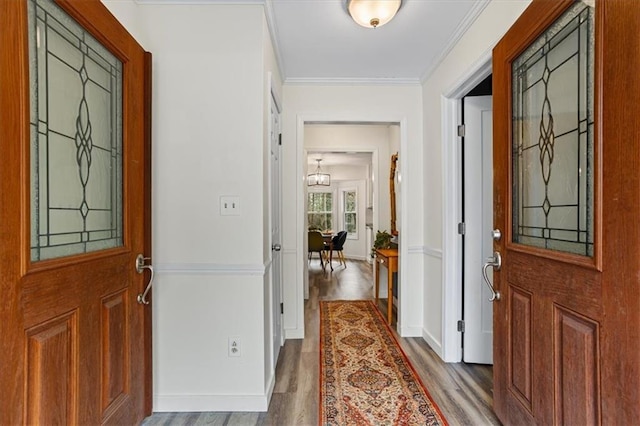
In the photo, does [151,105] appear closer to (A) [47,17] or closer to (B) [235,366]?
(A) [47,17]

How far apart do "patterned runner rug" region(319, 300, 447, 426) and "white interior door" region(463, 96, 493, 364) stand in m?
0.57

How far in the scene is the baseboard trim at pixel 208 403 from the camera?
1.91 metres

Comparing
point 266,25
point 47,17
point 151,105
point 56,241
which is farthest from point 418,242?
point 47,17

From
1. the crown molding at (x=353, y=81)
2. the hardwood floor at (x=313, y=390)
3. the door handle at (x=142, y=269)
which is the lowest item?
the hardwood floor at (x=313, y=390)

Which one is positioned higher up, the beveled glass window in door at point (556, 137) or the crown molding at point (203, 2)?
the crown molding at point (203, 2)

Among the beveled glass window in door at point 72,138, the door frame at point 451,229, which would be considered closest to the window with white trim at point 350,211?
the door frame at point 451,229

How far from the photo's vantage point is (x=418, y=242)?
3084mm

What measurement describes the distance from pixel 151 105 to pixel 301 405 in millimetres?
1940

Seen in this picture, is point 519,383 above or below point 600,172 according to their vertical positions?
below

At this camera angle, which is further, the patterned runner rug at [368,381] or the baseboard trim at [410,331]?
the baseboard trim at [410,331]

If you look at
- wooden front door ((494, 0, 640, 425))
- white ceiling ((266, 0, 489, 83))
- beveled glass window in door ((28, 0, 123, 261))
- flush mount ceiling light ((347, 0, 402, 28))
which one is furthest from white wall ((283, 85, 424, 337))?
beveled glass window in door ((28, 0, 123, 261))

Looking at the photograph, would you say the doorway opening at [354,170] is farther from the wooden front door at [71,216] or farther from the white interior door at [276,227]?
the wooden front door at [71,216]

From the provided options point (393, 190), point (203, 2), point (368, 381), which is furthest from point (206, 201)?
point (393, 190)

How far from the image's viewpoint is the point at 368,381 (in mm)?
2260
